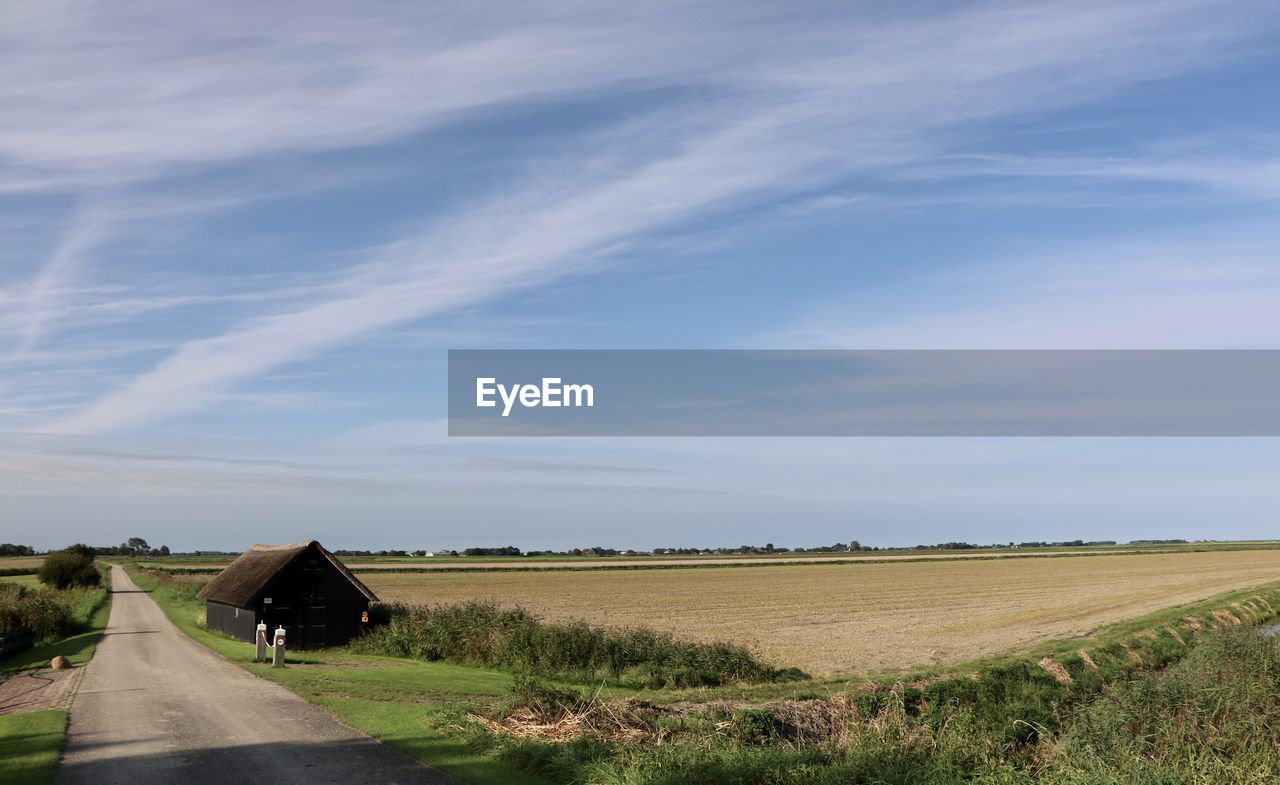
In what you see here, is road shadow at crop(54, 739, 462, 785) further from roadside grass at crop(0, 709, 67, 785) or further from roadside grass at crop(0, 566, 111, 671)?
roadside grass at crop(0, 566, 111, 671)

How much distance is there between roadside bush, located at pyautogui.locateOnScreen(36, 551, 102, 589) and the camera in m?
81.1

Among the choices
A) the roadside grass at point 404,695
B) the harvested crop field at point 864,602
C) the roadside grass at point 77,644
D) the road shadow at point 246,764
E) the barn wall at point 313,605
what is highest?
the barn wall at point 313,605

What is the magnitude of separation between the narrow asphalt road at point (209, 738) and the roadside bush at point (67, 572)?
6394cm

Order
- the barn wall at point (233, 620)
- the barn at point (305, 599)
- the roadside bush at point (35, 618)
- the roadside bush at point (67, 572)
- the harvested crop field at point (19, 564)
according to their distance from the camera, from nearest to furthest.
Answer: the barn at point (305, 599) < the barn wall at point (233, 620) < the roadside bush at point (35, 618) < the roadside bush at point (67, 572) < the harvested crop field at point (19, 564)

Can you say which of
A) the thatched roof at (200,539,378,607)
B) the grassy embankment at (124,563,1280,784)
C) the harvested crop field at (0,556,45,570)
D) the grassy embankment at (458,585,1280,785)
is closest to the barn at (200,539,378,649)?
the thatched roof at (200,539,378,607)

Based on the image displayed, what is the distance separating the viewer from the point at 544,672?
28.4m

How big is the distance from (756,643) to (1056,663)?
13.2 meters

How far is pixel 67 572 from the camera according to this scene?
8200 centimetres


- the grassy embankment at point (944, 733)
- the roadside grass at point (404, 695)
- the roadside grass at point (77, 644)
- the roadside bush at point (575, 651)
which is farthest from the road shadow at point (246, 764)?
the roadside grass at point (77, 644)

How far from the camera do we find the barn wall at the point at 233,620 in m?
35.6

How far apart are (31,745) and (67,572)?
77001mm

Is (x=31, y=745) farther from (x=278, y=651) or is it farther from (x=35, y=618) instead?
(x=35, y=618)

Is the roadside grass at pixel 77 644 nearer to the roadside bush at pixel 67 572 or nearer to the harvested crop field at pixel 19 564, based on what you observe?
the roadside bush at pixel 67 572

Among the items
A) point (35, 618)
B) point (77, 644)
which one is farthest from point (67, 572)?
point (77, 644)
